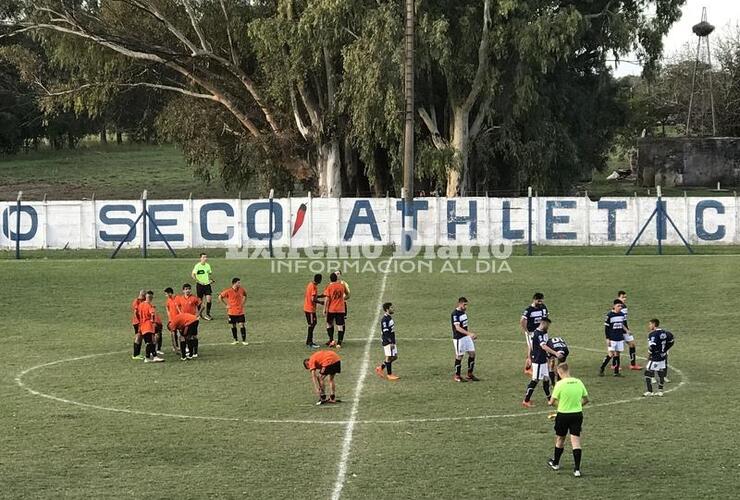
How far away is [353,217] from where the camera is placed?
4588cm

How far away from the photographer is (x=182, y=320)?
25.1 m

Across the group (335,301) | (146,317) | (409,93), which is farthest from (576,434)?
(409,93)

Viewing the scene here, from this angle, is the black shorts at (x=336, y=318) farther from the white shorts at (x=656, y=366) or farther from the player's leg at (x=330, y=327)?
the white shorts at (x=656, y=366)

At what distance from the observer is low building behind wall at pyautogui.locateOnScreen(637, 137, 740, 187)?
70.7 metres


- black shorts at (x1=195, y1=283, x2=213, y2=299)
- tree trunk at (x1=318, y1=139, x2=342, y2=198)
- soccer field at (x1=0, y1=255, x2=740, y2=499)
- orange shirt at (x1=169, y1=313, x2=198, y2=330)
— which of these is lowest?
soccer field at (x1=0, y1=255, x2=740, y2=499)

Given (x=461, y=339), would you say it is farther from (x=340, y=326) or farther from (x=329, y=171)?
(x=329, y=171)

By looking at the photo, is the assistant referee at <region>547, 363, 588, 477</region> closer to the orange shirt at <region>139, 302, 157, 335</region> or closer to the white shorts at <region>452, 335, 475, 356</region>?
the white shorts at <region>452, 335, 475, 356</region>

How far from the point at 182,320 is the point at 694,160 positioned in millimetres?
52792

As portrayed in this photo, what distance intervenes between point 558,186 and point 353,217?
1537 cm

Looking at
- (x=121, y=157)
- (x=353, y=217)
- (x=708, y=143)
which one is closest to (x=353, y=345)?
(x=353, y=217)

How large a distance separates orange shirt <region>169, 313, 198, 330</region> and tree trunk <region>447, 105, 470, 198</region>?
28.5 metres

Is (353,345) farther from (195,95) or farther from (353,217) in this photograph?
(195,95)

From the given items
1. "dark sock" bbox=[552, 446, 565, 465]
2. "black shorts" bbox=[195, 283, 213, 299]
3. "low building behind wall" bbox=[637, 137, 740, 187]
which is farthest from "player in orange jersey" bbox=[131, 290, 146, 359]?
"low building behind wall" bbox=[637, 137, 740, 187]

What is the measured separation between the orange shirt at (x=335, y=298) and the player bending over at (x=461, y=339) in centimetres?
458
